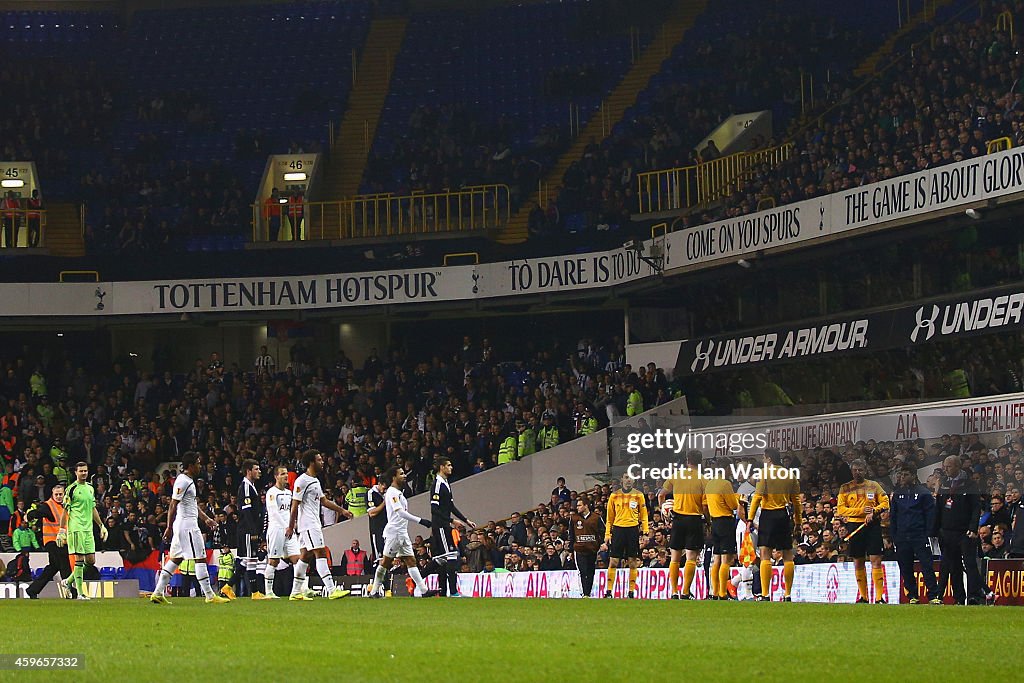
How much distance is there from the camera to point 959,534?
61.6 ft

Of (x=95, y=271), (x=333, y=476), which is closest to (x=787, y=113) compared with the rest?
(x=333, y=476)

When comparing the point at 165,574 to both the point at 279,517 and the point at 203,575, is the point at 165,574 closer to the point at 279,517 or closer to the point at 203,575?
the point at 203,575

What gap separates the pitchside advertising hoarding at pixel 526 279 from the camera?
28.3 meters

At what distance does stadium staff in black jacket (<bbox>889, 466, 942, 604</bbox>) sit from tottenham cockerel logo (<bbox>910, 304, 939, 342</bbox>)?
762cm

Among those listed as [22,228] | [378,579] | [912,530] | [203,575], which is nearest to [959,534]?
[912,530]

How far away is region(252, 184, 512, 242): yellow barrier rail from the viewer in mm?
39375

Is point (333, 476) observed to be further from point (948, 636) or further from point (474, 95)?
point (948, 636)

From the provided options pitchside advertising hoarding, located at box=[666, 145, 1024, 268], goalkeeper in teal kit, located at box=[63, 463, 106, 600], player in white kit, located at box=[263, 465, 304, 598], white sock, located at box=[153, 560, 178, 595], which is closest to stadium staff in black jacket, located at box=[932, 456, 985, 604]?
pitchside advertising hoarding, located at box=[666, 145, 1024, 268]

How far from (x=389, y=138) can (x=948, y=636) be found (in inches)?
1329

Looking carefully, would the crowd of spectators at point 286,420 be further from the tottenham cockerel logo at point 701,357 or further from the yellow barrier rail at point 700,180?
the yellow barrier rail at point 700,180

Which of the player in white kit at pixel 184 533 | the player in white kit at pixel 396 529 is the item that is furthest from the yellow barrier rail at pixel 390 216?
the player in white kit at pixel 184 533

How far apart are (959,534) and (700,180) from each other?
18.4 metres

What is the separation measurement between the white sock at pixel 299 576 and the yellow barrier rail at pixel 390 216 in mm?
18775

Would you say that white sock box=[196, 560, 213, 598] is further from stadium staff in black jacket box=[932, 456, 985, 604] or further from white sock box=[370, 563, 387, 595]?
stadium staff in black jacket box=[932, 456, 985, 604]
